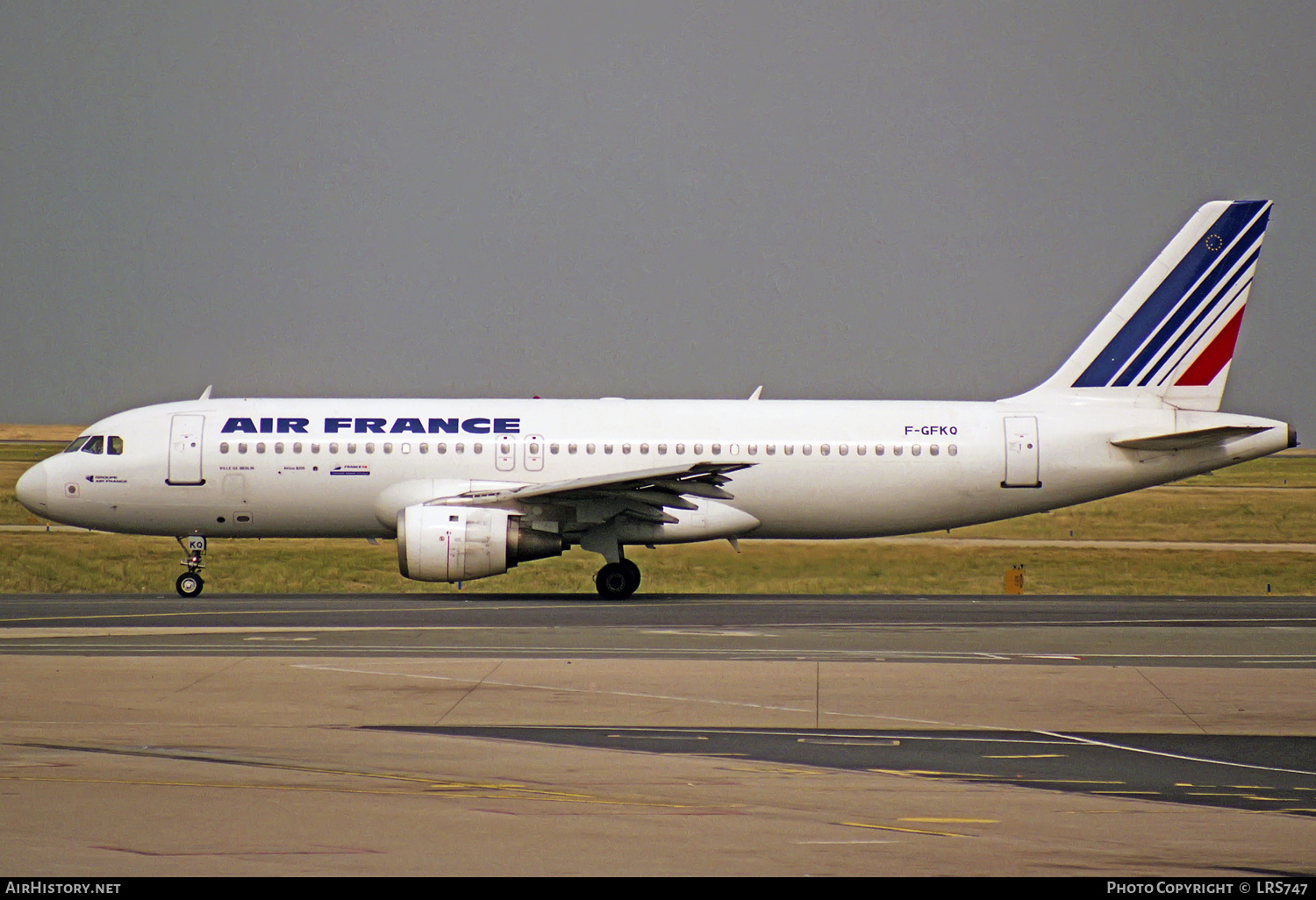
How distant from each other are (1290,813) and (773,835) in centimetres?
354

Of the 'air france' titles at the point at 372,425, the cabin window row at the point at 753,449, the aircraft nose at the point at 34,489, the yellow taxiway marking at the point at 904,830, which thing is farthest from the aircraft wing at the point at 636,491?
the yellow taxiway marking at the point at 904,830

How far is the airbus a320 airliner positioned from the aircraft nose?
5 centimetres

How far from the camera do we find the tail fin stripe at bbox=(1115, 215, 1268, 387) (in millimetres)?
31156

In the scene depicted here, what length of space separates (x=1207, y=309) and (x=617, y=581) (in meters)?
14.0

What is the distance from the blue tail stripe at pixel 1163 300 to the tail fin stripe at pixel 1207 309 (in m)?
0.53

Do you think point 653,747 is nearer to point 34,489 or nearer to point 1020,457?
point 1020,457

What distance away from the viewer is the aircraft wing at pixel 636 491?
1054 inches

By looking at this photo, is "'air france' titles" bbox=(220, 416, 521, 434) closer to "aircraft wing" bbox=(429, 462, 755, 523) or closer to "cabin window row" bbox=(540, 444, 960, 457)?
"cabin window row" bbox=(540, 444, 960, 457)

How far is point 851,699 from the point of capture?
14875 millimetres

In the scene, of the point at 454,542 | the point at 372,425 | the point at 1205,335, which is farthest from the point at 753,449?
the point at 1205,335

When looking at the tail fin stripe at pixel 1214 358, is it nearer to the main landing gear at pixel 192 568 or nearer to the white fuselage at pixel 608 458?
the white fuselage at pixel 608 458
